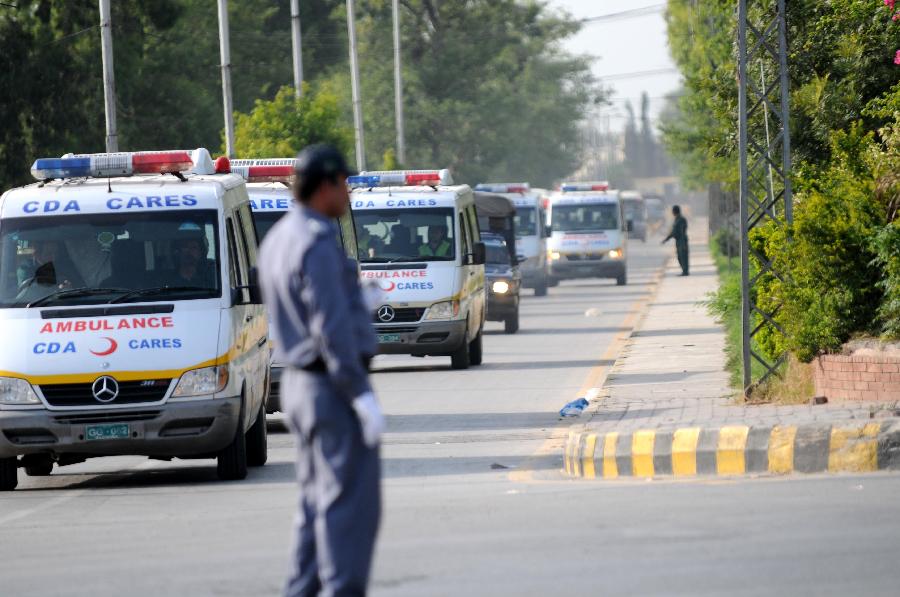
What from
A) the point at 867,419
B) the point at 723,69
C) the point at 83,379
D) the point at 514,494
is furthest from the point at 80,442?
the point at 723,69

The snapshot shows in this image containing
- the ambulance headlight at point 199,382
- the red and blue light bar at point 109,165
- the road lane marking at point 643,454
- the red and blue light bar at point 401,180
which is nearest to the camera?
the road lane marking at point 643,454

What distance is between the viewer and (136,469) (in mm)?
14055

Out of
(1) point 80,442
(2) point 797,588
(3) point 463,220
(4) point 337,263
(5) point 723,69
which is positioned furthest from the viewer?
(3) point 463,220

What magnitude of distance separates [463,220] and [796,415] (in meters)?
11.0

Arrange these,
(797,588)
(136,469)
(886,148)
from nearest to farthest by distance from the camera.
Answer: (797,588) → (136,469) → (886,148)

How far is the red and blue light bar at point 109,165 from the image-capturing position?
1377 centimetres

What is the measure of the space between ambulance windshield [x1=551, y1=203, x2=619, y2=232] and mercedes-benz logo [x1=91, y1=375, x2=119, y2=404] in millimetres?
37162

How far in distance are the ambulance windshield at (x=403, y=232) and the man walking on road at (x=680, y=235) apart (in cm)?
2396

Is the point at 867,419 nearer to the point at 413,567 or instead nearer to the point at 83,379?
the point at 413,567

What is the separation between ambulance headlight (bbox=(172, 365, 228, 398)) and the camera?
12195 mm

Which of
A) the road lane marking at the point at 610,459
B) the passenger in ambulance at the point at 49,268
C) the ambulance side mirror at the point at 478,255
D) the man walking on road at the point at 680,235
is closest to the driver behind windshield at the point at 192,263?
the passenger in ambulance at the point at 49,268

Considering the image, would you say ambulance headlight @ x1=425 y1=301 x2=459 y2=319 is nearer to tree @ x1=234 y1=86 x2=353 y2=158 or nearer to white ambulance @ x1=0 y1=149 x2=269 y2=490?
white ambulance @ x1=0 y1=149 x2=269 y2=490

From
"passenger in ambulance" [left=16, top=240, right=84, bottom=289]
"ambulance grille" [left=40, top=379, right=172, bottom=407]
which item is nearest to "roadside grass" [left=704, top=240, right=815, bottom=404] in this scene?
"ambulance grille" [left=40, top=379, right=172, bottom=407]

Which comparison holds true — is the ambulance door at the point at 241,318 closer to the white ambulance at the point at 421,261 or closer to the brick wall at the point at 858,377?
the brick wall at the point at 858,377
